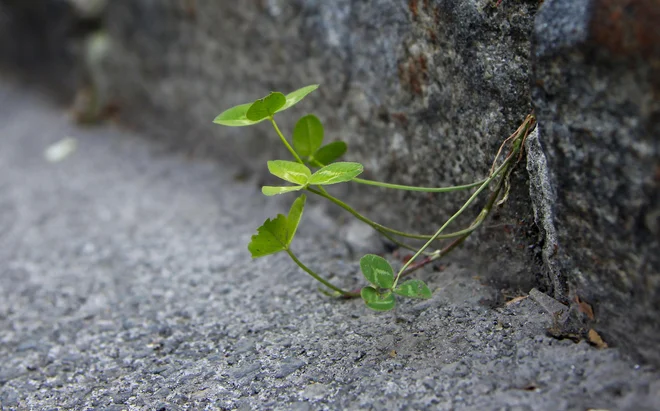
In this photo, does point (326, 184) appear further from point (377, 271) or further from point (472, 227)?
point (472, 227)

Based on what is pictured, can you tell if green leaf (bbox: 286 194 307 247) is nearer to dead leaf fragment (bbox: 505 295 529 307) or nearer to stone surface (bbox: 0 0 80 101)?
dead leaf fragment (bbox: 505 295 529 307)

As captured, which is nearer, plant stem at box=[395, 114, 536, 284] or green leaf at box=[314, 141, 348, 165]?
plant stem at box=[395, 114, 536, 284]

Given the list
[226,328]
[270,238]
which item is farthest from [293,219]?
[226,328]

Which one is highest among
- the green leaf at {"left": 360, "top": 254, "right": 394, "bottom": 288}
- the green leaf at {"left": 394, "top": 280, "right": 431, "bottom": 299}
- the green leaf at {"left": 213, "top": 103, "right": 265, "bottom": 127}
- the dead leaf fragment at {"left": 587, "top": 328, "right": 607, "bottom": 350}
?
the green leaf at {"left": 213, "top": 103, "right": 265, "bottom": 127}

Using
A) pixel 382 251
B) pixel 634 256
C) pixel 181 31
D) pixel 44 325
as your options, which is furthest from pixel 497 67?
pixel 181 31

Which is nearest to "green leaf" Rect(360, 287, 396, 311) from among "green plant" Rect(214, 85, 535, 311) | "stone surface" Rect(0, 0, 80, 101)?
"green plant" Rect(214, 85, 535, 311)
